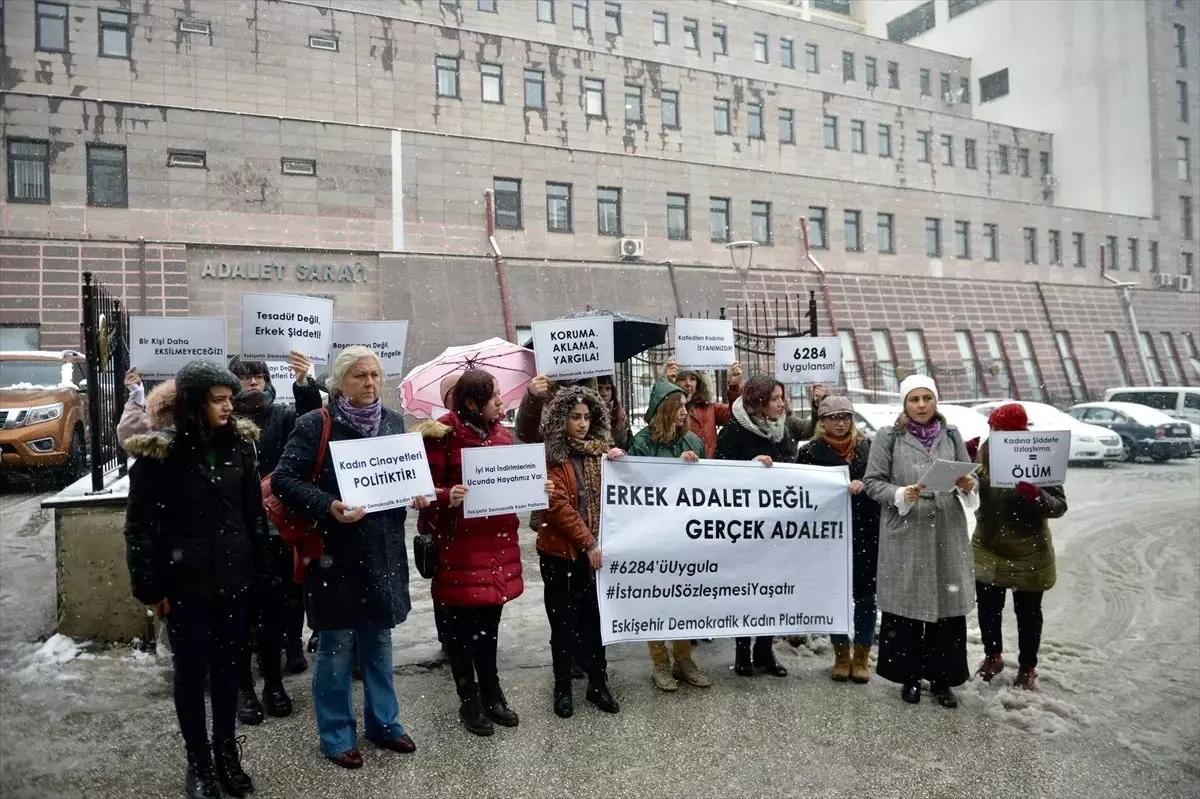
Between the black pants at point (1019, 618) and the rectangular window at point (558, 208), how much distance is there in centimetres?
2328

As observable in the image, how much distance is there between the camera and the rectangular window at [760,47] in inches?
1686

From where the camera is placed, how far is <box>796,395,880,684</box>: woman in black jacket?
550cm

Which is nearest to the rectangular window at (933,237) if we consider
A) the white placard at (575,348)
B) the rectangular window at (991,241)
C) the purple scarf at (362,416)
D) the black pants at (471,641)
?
the rectangular window at (991,241)

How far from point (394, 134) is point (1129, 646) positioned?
75.3 ft

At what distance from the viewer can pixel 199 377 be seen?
3699 millimetres

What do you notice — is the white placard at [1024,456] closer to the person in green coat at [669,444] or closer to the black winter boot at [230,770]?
the person in green coat at [669,444]

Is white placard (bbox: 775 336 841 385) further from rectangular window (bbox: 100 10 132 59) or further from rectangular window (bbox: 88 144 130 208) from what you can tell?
rectangular window (bbox: 100 10 132 59)

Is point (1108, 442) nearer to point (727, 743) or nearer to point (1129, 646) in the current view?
point (1129, 646)

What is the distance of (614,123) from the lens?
32.8m

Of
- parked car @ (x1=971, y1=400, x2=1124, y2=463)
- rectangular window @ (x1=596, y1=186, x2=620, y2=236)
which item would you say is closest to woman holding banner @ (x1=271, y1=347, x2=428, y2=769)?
parked car @ (x1=971, y1=400, x2=1124, y2=463)

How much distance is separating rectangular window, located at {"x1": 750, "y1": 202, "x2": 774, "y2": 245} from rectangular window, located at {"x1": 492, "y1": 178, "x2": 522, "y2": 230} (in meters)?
8.91

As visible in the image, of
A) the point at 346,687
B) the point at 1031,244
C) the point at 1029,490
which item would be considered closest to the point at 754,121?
the point at 1031,244

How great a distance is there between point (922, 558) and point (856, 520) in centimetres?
59

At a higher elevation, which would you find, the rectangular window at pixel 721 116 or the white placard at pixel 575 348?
the rectangular window at pixel 721 116
